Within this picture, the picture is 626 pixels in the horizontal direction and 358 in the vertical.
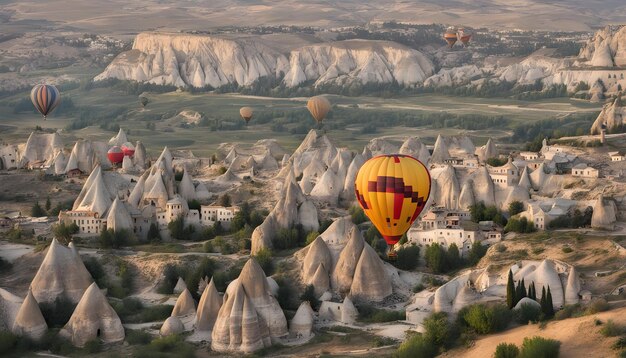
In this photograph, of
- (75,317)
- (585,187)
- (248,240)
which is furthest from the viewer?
(585,187)

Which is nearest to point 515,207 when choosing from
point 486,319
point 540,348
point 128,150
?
point 486,319

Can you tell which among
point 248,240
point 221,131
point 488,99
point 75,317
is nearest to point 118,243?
point 248,240

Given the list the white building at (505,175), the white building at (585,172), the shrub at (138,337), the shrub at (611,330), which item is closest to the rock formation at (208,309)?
the shrub at (138,337)

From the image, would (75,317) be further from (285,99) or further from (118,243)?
(285,99)

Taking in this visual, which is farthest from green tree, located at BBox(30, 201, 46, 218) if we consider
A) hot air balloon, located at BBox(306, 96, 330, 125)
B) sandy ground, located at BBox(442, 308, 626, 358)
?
hot air balloon, located at BBox(306, 96, 330, 125)

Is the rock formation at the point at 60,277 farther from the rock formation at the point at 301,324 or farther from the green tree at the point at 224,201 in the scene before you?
the green tree at the point at 224,201

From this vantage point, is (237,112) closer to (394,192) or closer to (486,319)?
(394,192)

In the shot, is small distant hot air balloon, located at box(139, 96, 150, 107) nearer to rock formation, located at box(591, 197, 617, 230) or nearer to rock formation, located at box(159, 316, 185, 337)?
rock formation, located at box(591, 197, 617, 230)
